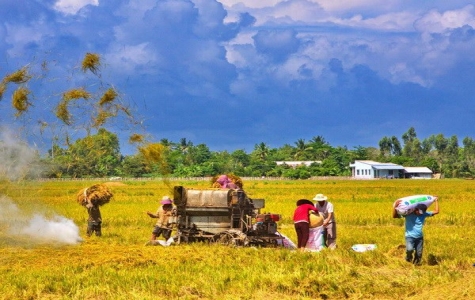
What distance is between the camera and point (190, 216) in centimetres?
1402

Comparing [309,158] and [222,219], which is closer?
[222,219]

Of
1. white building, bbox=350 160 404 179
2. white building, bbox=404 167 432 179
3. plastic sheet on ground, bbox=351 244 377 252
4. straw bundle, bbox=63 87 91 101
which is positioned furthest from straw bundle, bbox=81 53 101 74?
white building, bbox=404 167 432 179

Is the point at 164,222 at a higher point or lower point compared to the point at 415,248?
higher

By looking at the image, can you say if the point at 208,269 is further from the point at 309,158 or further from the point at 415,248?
the point at 309,158

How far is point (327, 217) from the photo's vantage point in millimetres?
13289

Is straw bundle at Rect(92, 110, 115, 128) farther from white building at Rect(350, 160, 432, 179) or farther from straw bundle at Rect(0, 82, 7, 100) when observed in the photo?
white building at Rect(350, 160, 432, 179)

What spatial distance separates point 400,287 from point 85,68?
7.60 metres

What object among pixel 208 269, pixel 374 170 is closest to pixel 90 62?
pixel 208 269

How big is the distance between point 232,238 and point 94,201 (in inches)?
156

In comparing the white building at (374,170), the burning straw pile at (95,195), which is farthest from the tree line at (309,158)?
the burning straw pile at (95,195)

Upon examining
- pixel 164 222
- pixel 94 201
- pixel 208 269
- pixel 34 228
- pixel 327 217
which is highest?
pixel 94 201

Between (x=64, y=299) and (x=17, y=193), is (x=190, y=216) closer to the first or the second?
(x=17, y=193)

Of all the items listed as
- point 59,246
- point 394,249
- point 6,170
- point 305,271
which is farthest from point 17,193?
point 394,249

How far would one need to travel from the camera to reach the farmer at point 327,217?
13.3m
